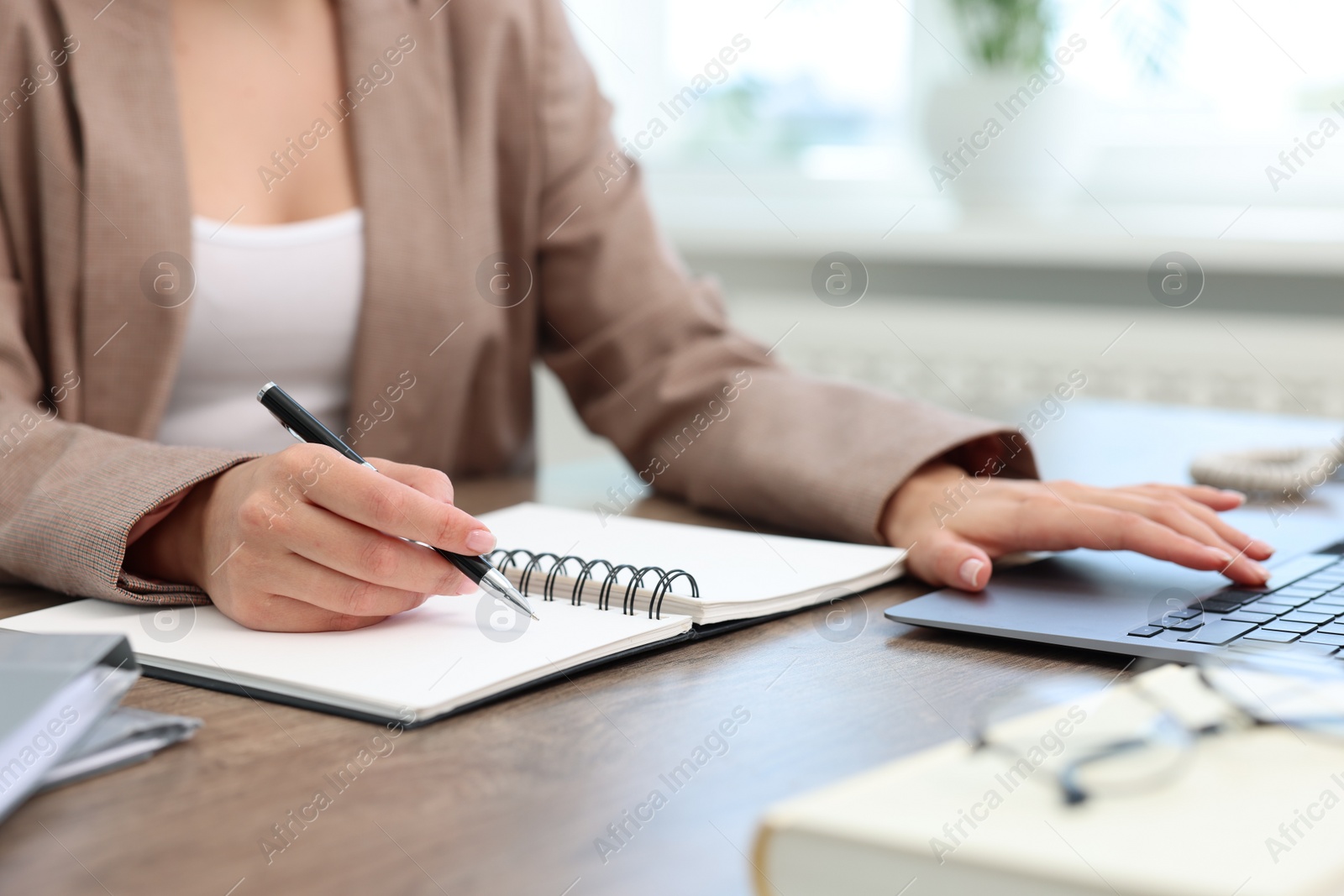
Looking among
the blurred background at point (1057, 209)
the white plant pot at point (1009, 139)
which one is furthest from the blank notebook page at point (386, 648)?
the white plant pot at point (1009, 139)

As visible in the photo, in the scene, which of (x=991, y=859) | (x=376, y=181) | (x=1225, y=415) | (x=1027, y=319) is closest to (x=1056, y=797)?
(x=991, y=859)

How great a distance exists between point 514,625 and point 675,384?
54 cm

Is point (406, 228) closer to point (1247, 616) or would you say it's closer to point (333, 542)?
point (333, 542)

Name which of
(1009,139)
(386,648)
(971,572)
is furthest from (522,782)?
(1009,139)

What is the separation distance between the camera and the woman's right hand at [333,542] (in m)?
0.59

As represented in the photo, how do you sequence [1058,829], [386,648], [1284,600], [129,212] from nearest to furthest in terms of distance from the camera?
1. [1058,829]
2. [386,648]
3. [1284,600]
4. [129,212]

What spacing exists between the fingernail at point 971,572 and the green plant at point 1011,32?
170cm

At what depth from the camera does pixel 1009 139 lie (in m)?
2.21

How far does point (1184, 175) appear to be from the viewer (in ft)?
7.52

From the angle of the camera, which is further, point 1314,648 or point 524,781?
point 1314,648

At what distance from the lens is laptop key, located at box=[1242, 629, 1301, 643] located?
23.7 inches

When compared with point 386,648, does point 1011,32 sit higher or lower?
higher

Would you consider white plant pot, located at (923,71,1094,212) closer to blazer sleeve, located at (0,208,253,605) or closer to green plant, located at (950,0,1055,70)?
green plant, located at (950,0,1055,70)

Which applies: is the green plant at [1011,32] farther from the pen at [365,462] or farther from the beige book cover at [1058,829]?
the beige book cover at [1058,829]
